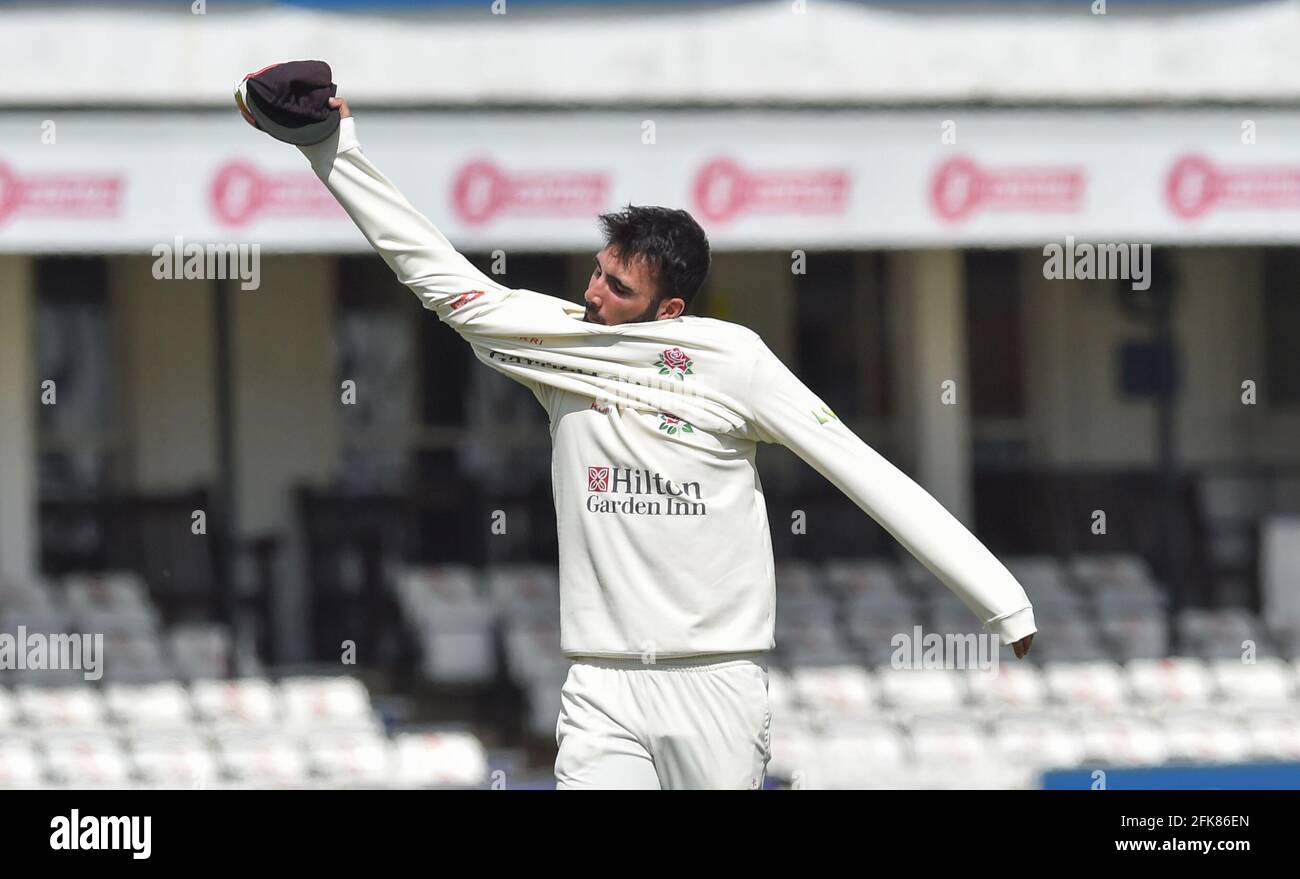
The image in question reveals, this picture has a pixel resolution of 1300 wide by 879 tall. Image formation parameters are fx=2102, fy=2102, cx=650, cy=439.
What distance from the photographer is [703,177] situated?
9734mm

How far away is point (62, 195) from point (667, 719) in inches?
267

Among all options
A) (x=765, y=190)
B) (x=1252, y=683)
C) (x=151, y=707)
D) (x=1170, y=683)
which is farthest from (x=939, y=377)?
(x=151, y=707)

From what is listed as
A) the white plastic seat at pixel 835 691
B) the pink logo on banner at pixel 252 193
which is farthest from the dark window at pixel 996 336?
the pink logo on banner at pixel 252 193

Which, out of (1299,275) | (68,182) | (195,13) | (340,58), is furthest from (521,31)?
(1299,275)

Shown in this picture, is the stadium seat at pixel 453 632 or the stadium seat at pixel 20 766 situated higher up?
the stadium seat at pixel 453 632

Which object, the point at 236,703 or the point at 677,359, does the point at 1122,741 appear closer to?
the point at 236,703

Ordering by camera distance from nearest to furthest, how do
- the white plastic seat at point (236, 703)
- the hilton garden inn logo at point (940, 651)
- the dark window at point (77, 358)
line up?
the white plastic seat at point (236, 703) → the hilton garden inn logo at point (940, 651) → the dark window at point (77, 358)

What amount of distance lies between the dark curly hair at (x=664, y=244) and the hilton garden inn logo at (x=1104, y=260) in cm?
680

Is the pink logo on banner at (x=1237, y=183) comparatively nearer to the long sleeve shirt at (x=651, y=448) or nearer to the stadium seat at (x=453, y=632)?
the stadium seat at (x=453, y=632)

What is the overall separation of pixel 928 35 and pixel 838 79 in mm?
473

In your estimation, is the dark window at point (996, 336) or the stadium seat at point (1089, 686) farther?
the dark window at point (996, 336)

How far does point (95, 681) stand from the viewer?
10344 millimetres

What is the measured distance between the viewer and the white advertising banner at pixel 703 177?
9.45 metres

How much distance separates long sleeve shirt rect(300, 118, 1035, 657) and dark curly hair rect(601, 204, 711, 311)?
0.07 meters
